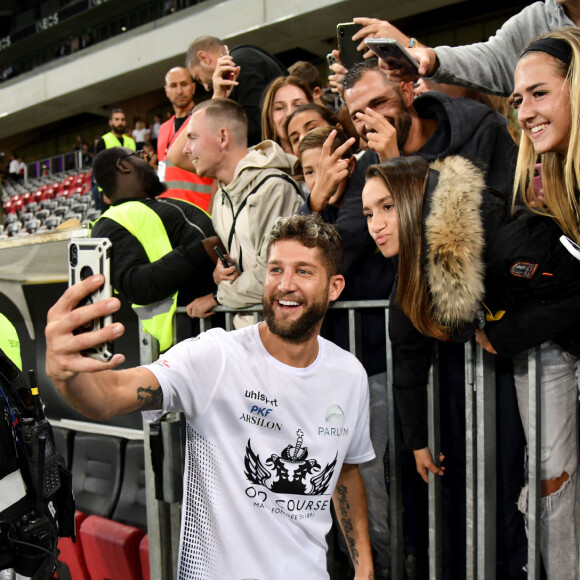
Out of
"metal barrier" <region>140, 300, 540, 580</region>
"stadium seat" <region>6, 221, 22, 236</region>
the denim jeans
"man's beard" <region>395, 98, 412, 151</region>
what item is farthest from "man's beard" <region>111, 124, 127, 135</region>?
the denim jeans

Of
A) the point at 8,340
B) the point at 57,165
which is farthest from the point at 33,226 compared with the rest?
the point at 8,340

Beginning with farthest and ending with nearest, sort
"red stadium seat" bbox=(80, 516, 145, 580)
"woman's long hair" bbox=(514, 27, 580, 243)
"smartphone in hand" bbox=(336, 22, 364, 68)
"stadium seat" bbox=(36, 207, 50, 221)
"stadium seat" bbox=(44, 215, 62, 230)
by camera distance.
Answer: "stadium seat" bbox=(36, 207, 50, 221), "stadium seat" bbox=(44, 215, 62, 230), "red stadium seat" bbox=(80, 516, 145, 580), "smartphone in hand" bbox=(336, 22, 364, 68), "woman's long hair" bbox=(514, 27, 580, 243)

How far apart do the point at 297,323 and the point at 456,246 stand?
1.93 ft

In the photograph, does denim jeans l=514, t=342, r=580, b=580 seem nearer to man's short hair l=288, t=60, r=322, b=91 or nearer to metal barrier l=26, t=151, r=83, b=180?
man's short hair l=288, t=60, r=322, b=91

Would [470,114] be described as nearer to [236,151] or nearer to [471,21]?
[236,151]

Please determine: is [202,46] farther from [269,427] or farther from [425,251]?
[269,427]

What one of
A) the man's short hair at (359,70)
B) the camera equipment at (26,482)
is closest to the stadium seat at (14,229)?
the camera equipment at (26,482)

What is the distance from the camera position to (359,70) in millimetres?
2389

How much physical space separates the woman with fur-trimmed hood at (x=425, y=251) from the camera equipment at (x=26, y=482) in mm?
1364

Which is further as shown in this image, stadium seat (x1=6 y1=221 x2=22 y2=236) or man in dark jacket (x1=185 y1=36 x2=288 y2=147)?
stadium seat (x1=6 y1=221 x2=22 y2=236)

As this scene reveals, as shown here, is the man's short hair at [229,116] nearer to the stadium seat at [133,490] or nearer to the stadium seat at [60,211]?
the stadium seat at [133,490]

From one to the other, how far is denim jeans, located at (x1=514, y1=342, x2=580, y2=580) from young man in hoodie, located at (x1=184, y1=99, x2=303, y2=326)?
1.18 meters

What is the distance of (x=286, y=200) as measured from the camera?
8.50ft

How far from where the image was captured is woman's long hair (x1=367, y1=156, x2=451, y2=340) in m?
1.85
